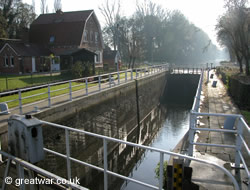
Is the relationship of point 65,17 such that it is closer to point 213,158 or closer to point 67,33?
point 67,33

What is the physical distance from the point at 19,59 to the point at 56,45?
6.65 m

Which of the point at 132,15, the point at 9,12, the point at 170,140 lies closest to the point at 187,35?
the point at 132,15

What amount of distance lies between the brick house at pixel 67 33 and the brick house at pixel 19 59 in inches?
119

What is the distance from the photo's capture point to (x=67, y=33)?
3331 cm

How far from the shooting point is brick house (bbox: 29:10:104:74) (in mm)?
32219

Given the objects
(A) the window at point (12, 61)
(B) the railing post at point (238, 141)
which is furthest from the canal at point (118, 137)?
→ (A) the window at point (12, 61)

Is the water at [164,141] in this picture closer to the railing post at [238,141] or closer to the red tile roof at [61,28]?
the railing post at [238,141]

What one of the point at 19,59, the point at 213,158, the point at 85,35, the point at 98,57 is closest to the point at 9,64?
the point at 19,59

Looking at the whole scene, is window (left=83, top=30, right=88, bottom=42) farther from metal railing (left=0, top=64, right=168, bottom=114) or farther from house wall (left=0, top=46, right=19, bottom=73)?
metal railing (left=0, top=64, right=168, bottom=114)

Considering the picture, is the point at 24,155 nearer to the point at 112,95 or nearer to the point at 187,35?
the point at 112,95

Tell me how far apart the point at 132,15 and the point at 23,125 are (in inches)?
2907

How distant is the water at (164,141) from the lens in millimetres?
11139

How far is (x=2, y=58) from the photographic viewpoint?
28.6 m

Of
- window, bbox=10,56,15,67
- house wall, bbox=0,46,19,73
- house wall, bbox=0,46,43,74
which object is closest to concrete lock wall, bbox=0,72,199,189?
house wall, bbox=0,46,43,74
